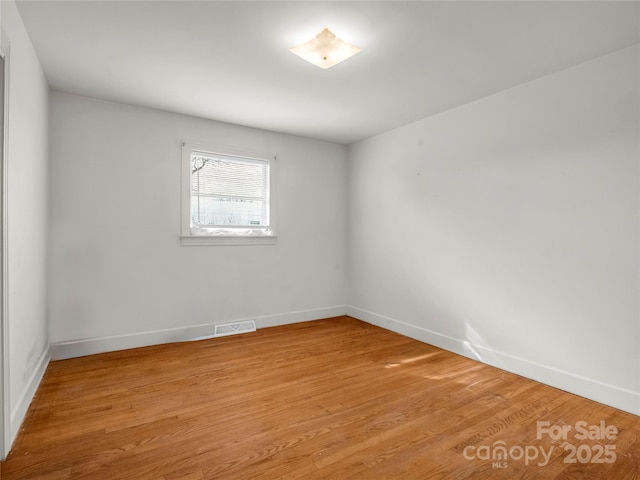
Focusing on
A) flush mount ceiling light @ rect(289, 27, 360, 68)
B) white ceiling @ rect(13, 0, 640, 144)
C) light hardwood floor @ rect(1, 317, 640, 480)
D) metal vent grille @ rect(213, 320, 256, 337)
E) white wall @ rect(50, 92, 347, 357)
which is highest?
white ceiling @ rect(13, 0, 640, 144)

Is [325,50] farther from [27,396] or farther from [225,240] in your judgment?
[27,396]

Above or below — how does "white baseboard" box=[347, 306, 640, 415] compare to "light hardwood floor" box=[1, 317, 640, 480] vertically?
above

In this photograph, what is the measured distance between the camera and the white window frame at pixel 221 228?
12.7ft

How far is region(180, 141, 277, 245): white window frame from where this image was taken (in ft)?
12.7

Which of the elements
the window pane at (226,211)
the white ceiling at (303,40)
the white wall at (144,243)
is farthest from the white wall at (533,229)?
the window pane at (226,211)

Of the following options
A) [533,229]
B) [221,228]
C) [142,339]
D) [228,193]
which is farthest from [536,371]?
[142,339]

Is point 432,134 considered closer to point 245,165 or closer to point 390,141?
point 390,141

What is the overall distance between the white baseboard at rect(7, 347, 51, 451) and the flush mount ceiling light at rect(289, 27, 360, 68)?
2.92 metres

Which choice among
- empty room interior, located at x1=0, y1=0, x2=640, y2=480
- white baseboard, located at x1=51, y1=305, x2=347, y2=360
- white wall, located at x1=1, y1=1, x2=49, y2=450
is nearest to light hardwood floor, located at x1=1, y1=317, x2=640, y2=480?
empty room interior, located at x1=0, y1=0, x2=640, y2=480

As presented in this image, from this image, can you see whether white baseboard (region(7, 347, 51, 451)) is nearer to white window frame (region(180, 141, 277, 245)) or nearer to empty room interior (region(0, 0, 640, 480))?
empty room interior (region(0, 0, 640, 480))

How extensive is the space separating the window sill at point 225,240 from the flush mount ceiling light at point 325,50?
7.71ft

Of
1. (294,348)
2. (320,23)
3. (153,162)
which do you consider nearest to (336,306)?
(294,348)

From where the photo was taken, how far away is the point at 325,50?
2350 millimetres

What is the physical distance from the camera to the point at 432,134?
3.81 meters
